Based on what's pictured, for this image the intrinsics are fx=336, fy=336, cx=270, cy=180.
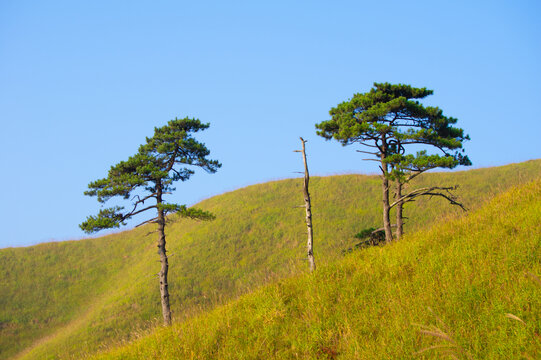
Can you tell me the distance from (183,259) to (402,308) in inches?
1287

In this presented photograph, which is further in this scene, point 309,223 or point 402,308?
point 309,223

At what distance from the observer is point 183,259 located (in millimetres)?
37094

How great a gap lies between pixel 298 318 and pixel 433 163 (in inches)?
412

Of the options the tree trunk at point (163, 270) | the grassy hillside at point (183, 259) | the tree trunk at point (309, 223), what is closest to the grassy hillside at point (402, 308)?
the tree trunk at point (309, 223)

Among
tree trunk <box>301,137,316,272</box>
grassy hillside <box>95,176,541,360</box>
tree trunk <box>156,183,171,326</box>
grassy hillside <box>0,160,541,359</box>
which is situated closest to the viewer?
grassy hillside <box>95,176,541,360</box>

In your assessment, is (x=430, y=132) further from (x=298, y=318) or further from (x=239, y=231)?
(x=239, y=231)

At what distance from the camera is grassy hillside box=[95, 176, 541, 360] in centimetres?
611

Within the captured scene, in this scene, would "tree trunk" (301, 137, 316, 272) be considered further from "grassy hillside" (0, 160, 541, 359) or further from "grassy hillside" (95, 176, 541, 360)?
"grassy hillside" (0, 160, 541, 359)

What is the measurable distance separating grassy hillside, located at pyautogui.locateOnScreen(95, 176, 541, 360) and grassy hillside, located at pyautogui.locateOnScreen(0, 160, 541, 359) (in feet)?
53.0

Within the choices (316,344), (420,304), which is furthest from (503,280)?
(316,344)

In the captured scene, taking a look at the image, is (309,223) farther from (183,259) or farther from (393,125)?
(183,259)

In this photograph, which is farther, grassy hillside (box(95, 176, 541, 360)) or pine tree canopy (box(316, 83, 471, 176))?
pine tree canopy (box(316, 83, 471, 176))

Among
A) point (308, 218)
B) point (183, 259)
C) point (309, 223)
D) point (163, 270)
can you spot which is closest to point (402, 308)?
point (309, 223)

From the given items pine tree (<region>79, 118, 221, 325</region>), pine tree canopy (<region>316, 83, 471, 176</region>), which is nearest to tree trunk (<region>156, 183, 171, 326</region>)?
pine tree (<region>79, 118, 221, 325</region>)
